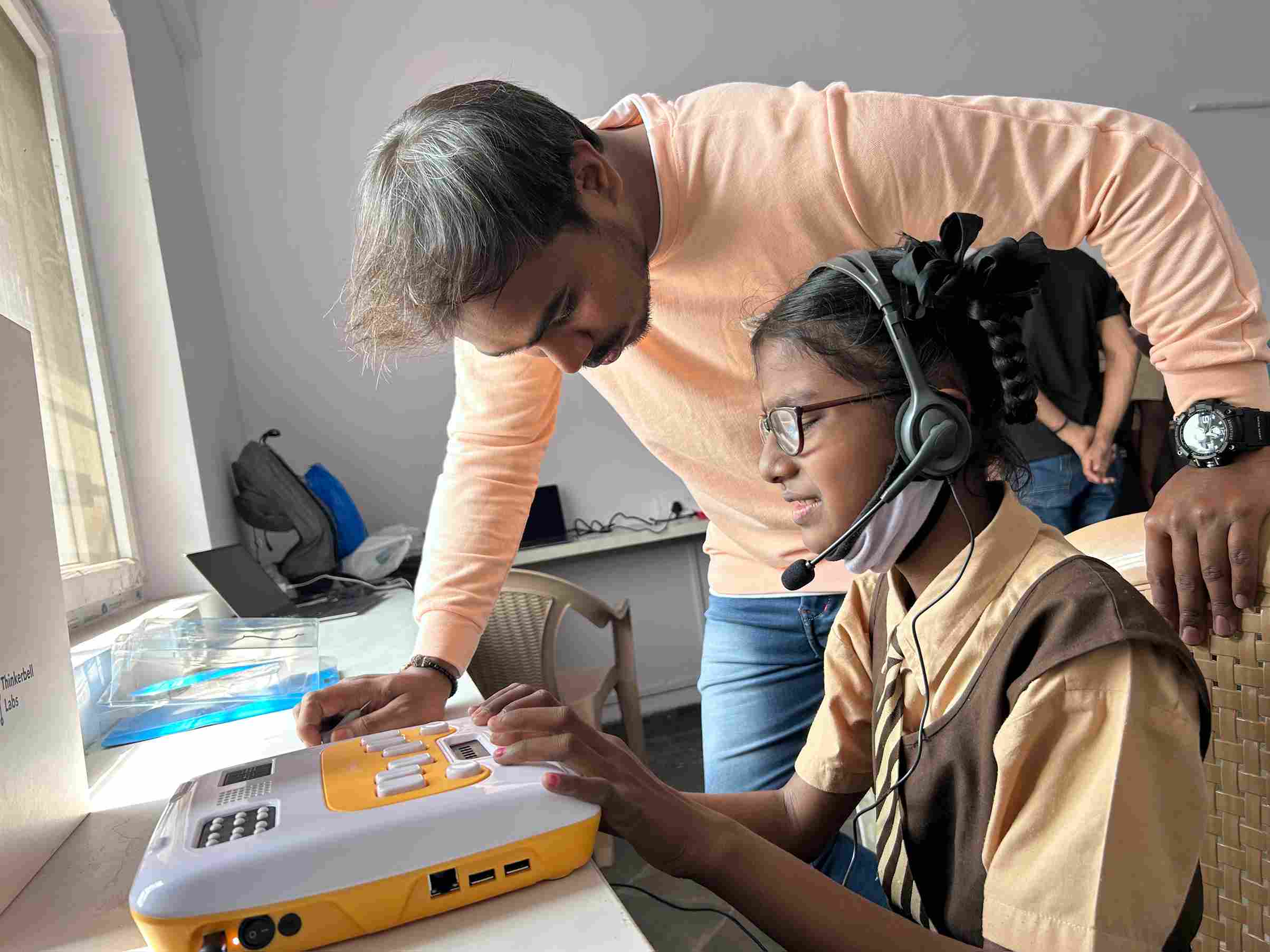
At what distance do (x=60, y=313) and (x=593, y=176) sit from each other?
149cm

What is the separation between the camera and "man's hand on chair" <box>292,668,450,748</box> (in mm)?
934

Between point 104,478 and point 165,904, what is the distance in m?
1.84

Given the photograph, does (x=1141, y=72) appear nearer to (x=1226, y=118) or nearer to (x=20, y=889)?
(x=1226, y=118)

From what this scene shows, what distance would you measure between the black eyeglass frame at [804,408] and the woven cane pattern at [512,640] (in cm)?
171

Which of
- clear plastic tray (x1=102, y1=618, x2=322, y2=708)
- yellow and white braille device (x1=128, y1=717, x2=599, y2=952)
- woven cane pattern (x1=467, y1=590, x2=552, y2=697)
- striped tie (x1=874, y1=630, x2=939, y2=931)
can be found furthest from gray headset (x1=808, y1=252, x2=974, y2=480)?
woven cane pattern (x1=467, y1=590, x2=552, y2=697)

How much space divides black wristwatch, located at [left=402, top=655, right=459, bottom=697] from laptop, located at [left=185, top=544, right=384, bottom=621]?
0.80m

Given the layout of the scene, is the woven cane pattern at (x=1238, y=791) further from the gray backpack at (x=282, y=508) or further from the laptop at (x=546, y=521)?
the laptop at (x=546, y=521)

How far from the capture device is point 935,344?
2.75 feet

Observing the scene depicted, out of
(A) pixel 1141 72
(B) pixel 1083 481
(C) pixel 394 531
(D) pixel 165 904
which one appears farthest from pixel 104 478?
(A) pixel 1141 72

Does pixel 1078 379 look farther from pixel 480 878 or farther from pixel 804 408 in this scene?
pixel 480 878

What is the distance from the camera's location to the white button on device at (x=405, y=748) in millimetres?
697

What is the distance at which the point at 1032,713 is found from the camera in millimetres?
659

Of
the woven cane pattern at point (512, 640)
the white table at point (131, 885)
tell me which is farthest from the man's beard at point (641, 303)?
the woven cane pattern at point (512, 640)

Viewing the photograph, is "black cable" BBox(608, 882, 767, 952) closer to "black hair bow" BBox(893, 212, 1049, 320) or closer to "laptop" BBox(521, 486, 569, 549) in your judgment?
"black hair bow" BBox(893, 212, 1049, 320)
